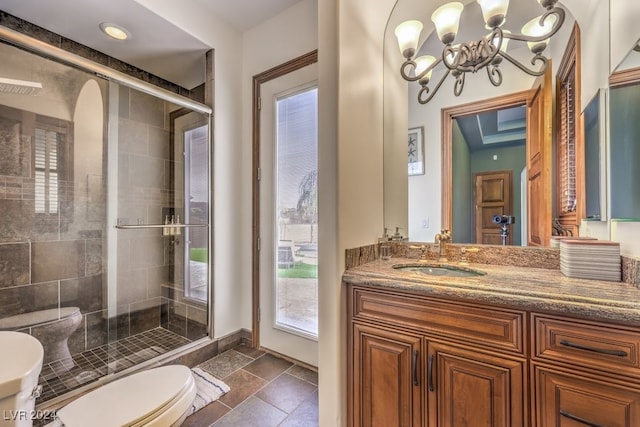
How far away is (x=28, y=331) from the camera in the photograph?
6.34ft

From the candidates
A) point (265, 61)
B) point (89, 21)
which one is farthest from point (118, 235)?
point (265, 61)

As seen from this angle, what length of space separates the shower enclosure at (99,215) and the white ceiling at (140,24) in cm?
32

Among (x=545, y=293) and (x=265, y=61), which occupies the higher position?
(x=265, y=61)

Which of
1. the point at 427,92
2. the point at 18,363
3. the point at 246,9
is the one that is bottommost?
the point at 18,363

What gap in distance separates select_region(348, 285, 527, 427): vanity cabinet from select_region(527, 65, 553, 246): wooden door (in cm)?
68

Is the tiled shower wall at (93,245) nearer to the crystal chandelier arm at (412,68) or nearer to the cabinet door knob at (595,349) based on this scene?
the crystal chandelier arm at (412,68)

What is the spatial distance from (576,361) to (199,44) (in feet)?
9.34

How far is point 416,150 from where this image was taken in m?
1.71

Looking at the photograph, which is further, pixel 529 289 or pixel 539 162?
pixel 539 162

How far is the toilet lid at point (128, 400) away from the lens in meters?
1.00

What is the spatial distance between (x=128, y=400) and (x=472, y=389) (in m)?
1.36

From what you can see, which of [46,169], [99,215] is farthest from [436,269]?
[46,169]

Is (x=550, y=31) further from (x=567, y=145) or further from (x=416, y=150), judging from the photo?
(x=416, y=150)

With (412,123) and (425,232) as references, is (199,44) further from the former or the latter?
(425,232)
